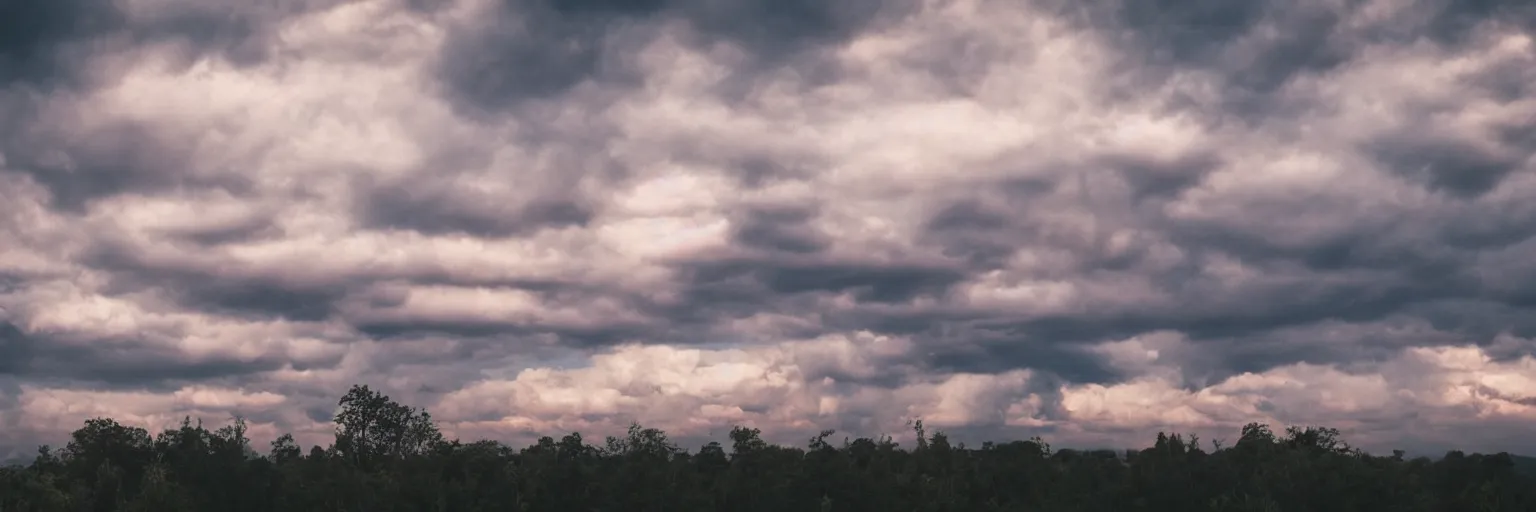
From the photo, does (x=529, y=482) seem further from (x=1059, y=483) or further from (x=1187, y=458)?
(x=1187, y=458)

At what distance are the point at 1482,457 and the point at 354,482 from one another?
3389 inches

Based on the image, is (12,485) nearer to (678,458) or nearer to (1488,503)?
(678,458)

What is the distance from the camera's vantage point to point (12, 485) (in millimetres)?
88250

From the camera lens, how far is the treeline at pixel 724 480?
99375 millimetres

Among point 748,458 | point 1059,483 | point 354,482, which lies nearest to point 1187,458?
point 1059,483

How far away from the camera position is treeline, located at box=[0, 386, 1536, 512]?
9938 cm

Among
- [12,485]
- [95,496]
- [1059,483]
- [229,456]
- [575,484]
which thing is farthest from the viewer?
[1059,483]

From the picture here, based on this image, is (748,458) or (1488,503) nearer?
(1488,503)

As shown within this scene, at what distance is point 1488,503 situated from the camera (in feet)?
327

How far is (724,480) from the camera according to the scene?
10988 cm

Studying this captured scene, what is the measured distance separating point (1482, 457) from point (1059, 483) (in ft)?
107

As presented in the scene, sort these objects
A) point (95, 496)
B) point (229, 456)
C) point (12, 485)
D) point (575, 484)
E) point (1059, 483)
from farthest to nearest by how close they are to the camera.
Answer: point (1059, 483) → point (575, 484) → point (229, 456) → point (95, 496) → point (12, 485)

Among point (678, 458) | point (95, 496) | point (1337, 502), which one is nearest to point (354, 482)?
point (95, 496)

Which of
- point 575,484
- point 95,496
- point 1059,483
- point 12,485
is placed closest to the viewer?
point 12,485
